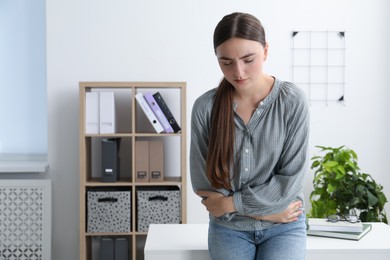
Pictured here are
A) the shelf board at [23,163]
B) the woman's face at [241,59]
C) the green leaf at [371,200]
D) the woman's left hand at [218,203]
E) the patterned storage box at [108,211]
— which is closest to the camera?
the woman's face at [241,59]

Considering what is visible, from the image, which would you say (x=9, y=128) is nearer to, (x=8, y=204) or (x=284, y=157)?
(x=8, y=204)

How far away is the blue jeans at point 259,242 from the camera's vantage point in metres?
1.99

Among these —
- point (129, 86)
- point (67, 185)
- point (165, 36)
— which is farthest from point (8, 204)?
point (165, 36)

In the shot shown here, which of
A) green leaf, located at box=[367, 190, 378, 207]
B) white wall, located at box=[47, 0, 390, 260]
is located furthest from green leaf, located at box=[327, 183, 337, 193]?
white wall, located at box=[47, 0, 390, 260]

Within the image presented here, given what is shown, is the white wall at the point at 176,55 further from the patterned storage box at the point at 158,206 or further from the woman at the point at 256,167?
the woman at the point at 256,167

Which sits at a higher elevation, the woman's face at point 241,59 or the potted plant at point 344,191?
the woman's face at point 241,59

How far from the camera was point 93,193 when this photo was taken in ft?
12.3

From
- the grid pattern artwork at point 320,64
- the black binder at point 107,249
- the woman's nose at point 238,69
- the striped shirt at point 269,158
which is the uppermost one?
the grid pattern artwork at point 320,64

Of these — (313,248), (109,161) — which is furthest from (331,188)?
(313,248)

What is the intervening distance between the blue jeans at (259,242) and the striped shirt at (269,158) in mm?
27

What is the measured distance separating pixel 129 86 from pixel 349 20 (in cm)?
143

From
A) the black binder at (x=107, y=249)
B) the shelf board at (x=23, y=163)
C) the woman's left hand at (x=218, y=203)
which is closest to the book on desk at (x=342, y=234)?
the woman's left hand at (x=218, y=203)

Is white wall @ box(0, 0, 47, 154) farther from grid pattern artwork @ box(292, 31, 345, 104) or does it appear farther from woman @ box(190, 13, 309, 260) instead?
woman @ box(190, 13, 309, 260)

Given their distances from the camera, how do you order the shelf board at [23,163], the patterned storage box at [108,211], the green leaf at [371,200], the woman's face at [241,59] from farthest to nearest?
1. the shelf board at [23,163]
2. the patterned storage box at [108,211]
3. the green leaf at [371,200]
4. the woman's face at [241,59]
